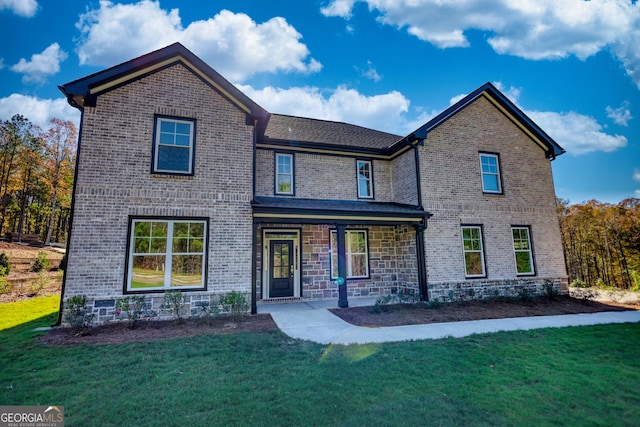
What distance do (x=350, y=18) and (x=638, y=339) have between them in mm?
12054

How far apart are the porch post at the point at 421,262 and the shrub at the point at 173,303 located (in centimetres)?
756

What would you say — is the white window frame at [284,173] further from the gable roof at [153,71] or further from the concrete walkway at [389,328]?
the concrete walkway at [389,328]

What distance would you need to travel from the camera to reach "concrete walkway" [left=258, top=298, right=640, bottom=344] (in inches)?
246

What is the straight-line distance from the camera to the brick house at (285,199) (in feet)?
25.7

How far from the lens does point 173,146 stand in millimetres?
8500

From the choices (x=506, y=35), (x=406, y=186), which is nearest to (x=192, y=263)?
(x=406, y=186)

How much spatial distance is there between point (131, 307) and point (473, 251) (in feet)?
36.3

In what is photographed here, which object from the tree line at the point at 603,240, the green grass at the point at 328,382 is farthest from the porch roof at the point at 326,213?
the tree line at the point at 603,240

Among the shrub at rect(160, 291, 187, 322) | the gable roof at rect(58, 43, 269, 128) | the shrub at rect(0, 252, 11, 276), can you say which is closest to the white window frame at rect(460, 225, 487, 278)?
the gable roof at rect(58, 43, 269, 128)

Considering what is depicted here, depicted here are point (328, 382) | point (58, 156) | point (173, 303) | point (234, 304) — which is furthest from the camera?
point (58, 156)

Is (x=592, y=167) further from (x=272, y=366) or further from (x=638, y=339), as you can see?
(x=272, y=366)

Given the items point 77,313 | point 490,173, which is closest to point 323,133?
point 490,173

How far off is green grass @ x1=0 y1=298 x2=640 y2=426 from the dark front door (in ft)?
15.2

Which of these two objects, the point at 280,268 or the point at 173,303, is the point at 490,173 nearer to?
the point at 280,268
